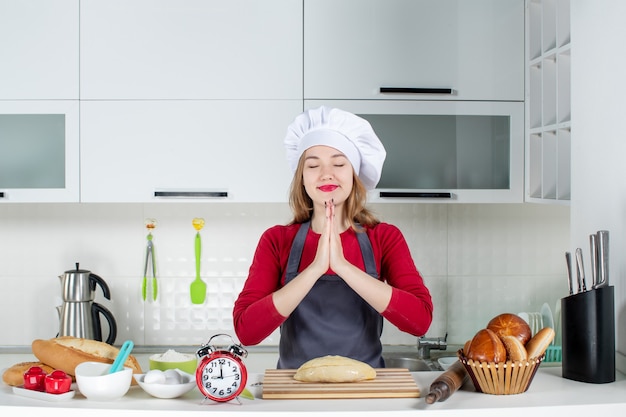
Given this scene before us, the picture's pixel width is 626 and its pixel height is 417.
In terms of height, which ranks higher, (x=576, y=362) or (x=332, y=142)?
(x=332, y=142)

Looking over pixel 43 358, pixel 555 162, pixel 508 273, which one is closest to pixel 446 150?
pixel 555 162

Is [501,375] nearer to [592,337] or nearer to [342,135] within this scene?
[592,337]

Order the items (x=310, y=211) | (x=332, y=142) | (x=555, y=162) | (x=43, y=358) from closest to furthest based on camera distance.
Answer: (x=43, y=358)
(x=332, y=142)
(x=310, y=211)
(x=555, y=162)

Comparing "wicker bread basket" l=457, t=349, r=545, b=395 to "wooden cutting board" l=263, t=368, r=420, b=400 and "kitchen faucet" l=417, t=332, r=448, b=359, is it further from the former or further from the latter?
"kitchen faucet" l=417, t=332, r=448, b=359

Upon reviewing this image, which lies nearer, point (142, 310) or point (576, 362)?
point (576, 362)

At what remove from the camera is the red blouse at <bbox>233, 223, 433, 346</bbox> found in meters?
1.52

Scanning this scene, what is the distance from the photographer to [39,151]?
2391 mm

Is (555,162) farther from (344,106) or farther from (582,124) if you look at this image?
(344,106)

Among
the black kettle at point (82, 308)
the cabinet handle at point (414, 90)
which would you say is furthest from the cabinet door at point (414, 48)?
the black kettle at point (82, 308)

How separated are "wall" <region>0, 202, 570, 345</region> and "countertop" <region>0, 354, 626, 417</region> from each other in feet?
4.52

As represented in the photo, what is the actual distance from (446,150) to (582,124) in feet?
2.36

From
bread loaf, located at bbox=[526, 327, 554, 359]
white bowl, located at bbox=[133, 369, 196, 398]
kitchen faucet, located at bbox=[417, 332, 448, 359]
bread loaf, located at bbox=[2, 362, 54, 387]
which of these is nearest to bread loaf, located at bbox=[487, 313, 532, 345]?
bread loaf, located at bbox=[526, 327, 554, 359]

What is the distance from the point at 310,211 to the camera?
Result: 182 centimetres

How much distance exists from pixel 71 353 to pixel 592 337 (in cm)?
99
